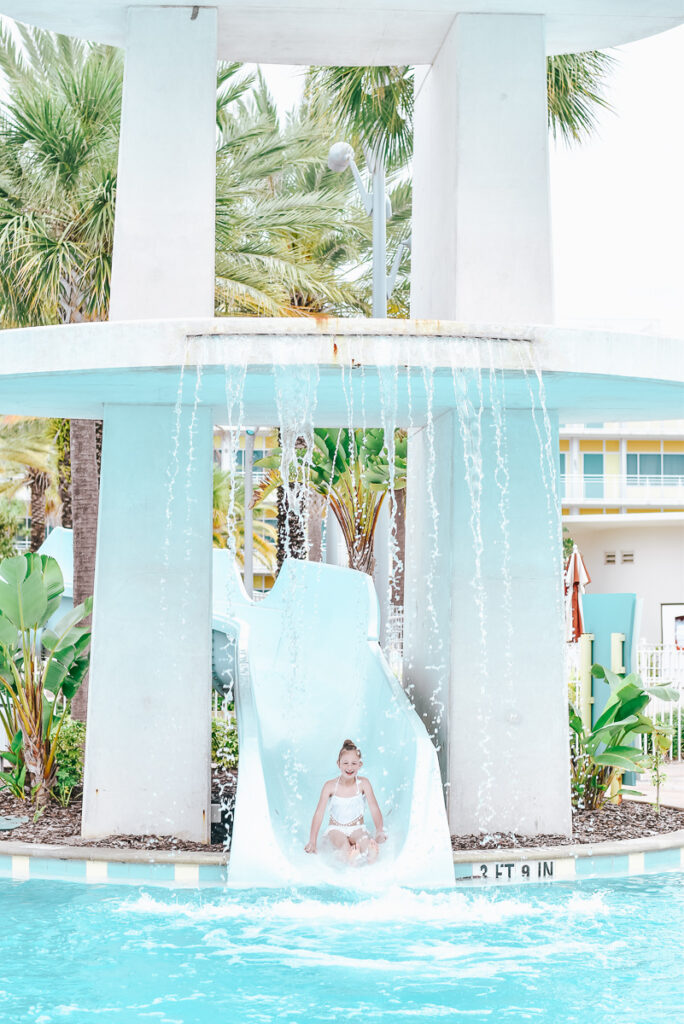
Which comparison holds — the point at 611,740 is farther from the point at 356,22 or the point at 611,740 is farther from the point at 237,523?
the point at 237,523

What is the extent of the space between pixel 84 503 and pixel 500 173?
7795 millimetres

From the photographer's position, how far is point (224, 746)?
11703mm

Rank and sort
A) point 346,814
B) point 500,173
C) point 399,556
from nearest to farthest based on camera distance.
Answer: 1. point 346,814
2. point 500,173
3. point 399,556

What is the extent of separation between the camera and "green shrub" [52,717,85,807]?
33.1ft

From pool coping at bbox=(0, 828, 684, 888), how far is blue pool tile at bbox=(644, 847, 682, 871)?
10 mm

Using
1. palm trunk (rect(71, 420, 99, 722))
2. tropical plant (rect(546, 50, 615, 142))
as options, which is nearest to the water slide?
palm trunk (rect(71, 420, 99, 722))

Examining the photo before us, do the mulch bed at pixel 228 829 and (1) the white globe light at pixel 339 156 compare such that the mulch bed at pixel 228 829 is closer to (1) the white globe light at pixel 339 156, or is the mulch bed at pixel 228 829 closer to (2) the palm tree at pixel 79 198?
(2) the palm tree at pixel 79 198

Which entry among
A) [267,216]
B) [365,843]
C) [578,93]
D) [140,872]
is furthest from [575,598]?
[267,216]

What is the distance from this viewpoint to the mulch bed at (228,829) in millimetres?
9000

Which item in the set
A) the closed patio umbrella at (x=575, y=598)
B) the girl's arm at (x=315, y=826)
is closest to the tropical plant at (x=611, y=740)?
the closed patio umbrella at (x=575, y=598)

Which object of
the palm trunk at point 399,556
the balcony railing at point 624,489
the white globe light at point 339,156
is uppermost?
the balcony railing at point 624,489

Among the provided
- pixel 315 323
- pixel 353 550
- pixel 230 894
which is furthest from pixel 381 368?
pixel 353 550

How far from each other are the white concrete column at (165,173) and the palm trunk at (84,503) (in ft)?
20.2

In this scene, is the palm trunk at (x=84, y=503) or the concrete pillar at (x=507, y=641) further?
the palm trunk at (x=84, y=503)
